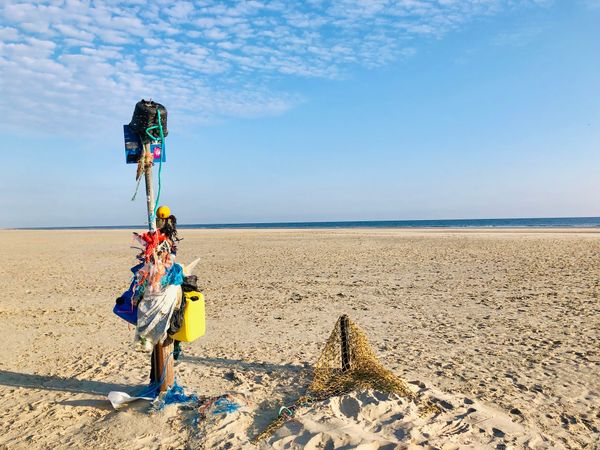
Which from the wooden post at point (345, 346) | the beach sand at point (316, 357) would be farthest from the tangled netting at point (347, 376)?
the beach sand at point (316, 357)

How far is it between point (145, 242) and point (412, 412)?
319 cm

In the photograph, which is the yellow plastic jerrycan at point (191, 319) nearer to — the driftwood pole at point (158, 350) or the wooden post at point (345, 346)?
Answer: the driftwood pole at point (158, 350)

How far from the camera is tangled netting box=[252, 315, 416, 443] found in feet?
15.8

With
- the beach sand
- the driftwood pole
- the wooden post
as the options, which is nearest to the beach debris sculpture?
the driftwood pole

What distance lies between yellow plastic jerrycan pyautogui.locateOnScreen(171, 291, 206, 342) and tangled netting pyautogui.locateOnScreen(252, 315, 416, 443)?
3.90ft

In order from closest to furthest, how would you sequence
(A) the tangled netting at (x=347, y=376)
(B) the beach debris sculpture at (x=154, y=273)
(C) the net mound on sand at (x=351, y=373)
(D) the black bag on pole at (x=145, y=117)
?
(B) the beach debris sculpture at (x=154, y=273) < (D) the black bag on pole at (x=145, y=117) < (A) the tangled netting at (x=347, y=376) < (C) the net mound on sand at (x=351, y=373)

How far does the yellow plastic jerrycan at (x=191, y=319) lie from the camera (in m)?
4.62

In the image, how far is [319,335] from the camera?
7902 millimetres

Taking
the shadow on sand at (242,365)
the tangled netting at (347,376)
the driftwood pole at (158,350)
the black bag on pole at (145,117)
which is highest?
the black bag on pole at (145,117)

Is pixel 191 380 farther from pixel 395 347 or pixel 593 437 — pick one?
pixel 593 437

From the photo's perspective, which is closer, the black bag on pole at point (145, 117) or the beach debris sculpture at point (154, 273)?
the beach debris sculpture at point (154, 273)

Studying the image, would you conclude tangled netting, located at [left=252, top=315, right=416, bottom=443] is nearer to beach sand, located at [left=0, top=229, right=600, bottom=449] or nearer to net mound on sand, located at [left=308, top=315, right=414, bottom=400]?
net mound on sand, located at [left=308, top=315, right=414, bottom=400]

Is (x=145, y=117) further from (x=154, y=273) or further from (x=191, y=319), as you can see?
(x=191, y=319)

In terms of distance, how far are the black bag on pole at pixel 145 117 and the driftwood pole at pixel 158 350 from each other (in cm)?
15
